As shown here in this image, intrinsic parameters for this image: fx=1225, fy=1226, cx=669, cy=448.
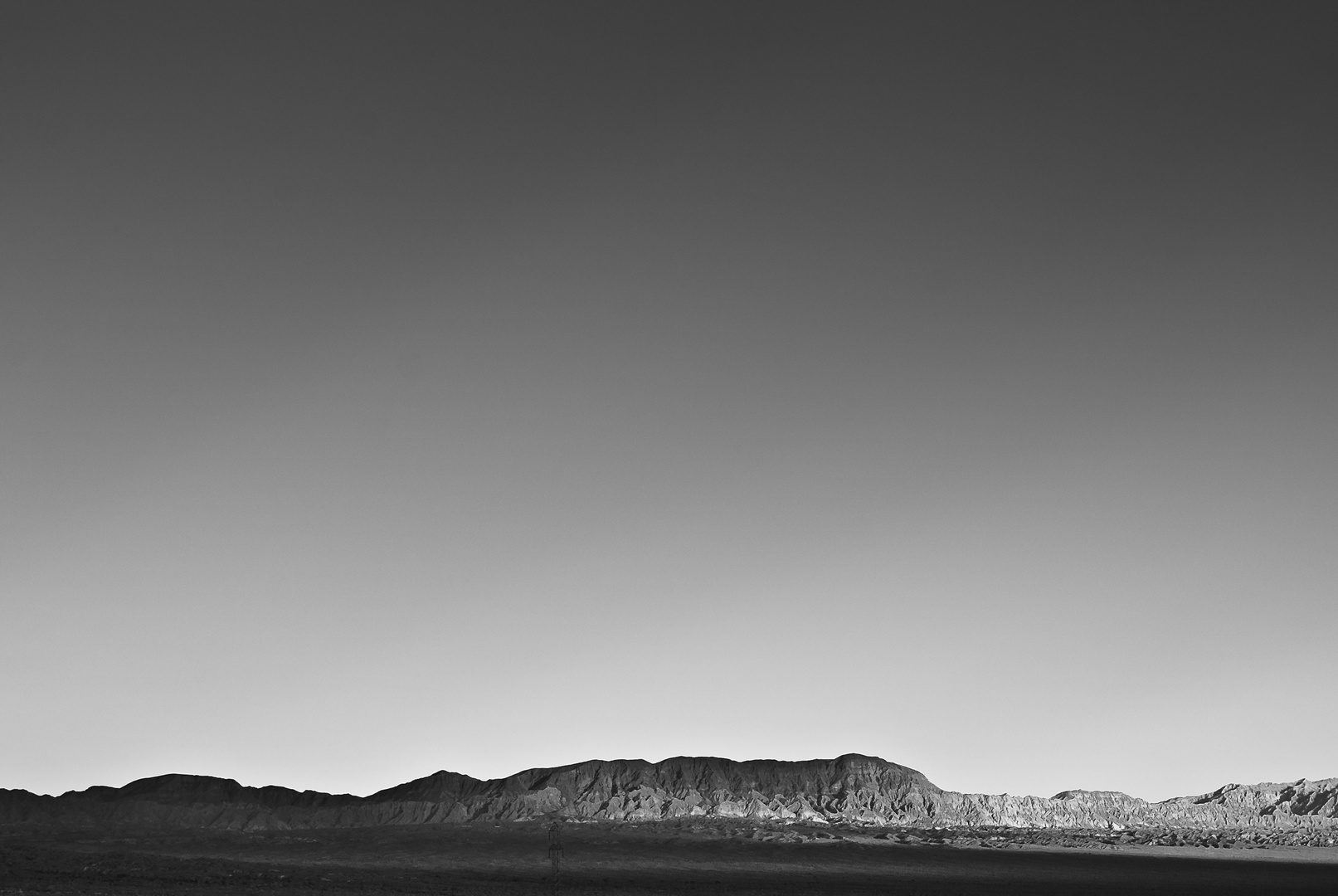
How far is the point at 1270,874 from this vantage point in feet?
275

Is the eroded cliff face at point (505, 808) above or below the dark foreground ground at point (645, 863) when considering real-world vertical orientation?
above

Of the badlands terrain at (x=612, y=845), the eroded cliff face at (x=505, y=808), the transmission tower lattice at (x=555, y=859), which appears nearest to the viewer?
the transmission tower lattice at (x=555, y=859)

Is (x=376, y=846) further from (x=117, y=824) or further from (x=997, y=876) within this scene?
(x=117, y=824)

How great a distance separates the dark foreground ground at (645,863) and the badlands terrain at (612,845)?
35cm

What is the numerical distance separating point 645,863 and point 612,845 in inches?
866

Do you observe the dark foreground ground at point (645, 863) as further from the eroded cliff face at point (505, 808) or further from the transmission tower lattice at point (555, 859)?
the eroded cliff face at point (505, 808)

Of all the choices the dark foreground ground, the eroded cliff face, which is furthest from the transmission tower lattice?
the eroded cliff face

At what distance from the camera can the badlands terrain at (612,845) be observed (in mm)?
70438

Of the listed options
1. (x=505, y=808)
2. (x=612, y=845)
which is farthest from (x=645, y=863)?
(x=505, y=808)

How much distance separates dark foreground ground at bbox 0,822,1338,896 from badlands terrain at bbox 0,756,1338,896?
351 millimetres

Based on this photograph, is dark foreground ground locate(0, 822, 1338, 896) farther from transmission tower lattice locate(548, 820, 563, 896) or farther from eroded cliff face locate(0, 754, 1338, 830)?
eroded cliff face locate(0, 754, 1338, 830)

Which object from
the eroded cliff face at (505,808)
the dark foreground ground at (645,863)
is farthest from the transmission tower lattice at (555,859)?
the eroded cliff face at (505,808)

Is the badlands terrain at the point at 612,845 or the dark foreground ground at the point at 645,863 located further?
the badlands terrain at the point at 612,845

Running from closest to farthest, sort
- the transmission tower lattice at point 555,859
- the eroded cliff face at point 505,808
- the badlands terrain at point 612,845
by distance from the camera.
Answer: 1. the transmission tower lattice at point 555,859
2. the badlands terrain at point 612,845
3. the eroded cliff face at point 505,808
